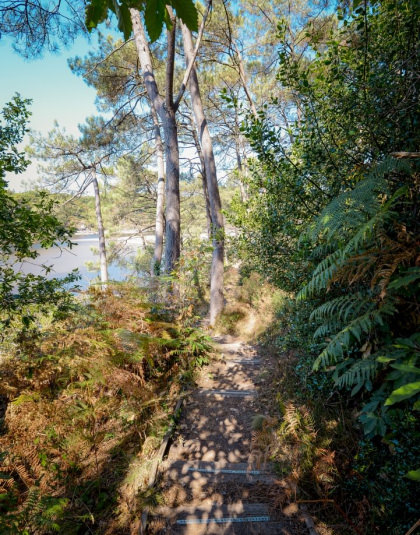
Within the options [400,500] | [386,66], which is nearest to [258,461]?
[400,500]

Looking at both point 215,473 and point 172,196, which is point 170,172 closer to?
point 172,196

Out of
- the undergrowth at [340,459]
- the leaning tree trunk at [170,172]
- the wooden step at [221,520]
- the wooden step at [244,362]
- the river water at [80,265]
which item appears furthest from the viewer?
the leaning tree trunk at [170,172]

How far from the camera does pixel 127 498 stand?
2650 millimetres

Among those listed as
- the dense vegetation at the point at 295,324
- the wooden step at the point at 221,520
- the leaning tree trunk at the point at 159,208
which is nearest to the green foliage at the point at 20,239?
the dense vegetation at the point at 295,324

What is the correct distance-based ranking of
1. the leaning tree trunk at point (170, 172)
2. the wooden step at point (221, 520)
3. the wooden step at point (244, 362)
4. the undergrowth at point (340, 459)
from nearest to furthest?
the undergrowth at point (340, 459)
the wooden step at point (221, 520)
the wooden step at point (244, 362)
the leaning tree trunk at point (170, 172)

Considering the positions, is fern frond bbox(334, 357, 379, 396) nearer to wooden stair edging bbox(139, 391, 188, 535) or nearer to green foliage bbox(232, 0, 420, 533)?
green foliage bbox(232, 0, 420, 533)

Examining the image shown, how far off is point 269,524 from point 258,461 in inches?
24.4

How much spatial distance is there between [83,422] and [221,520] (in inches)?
86.4

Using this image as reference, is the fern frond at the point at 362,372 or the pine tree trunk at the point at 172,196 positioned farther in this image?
the pine tree trunk at the point at 172,196

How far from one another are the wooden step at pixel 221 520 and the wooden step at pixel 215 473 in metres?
0.27

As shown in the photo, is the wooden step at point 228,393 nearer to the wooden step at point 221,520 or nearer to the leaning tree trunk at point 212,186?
the wooden step at point 221,520

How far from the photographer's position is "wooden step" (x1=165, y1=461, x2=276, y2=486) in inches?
111

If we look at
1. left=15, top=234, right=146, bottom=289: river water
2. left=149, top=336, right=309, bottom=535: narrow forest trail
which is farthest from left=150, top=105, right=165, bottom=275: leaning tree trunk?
left=149, top=336, right=309, bottom=535: narrow forest trail

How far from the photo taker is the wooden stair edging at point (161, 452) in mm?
2391
